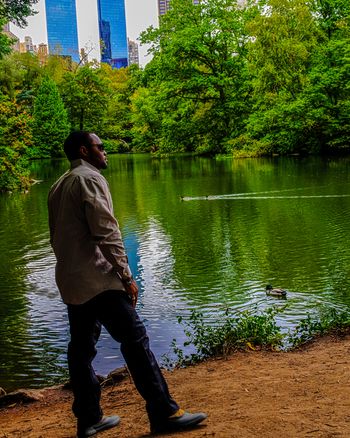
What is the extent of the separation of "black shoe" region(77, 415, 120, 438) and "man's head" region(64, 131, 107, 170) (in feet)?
5.23

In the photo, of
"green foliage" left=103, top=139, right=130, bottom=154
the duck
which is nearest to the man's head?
the duck

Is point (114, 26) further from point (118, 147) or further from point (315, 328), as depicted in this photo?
point (315, 328)

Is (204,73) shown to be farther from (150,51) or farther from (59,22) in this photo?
(59,22)

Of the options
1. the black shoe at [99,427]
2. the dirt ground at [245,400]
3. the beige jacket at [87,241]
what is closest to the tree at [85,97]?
the dirt ground at [245,400]

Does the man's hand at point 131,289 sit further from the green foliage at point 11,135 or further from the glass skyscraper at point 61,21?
the glass skyscraper at point 61,21

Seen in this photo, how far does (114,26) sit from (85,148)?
202m

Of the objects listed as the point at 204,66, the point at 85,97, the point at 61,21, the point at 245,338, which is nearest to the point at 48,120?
the point at 85,97

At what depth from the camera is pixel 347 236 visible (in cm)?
1280

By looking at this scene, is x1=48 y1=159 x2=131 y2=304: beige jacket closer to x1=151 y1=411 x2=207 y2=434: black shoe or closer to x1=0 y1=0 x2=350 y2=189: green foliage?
x1=151 y1=411 x2=207 y2=434: black shoe

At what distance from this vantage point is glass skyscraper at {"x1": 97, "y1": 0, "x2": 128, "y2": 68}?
190000 mm

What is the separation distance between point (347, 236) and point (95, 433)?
10.1 meters

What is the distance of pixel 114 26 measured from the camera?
195m

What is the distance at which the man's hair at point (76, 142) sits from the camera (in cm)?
358

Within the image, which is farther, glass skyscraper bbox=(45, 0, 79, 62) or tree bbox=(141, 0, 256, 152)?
glass skyscraper bbox=(45, 0, 79, 62)
